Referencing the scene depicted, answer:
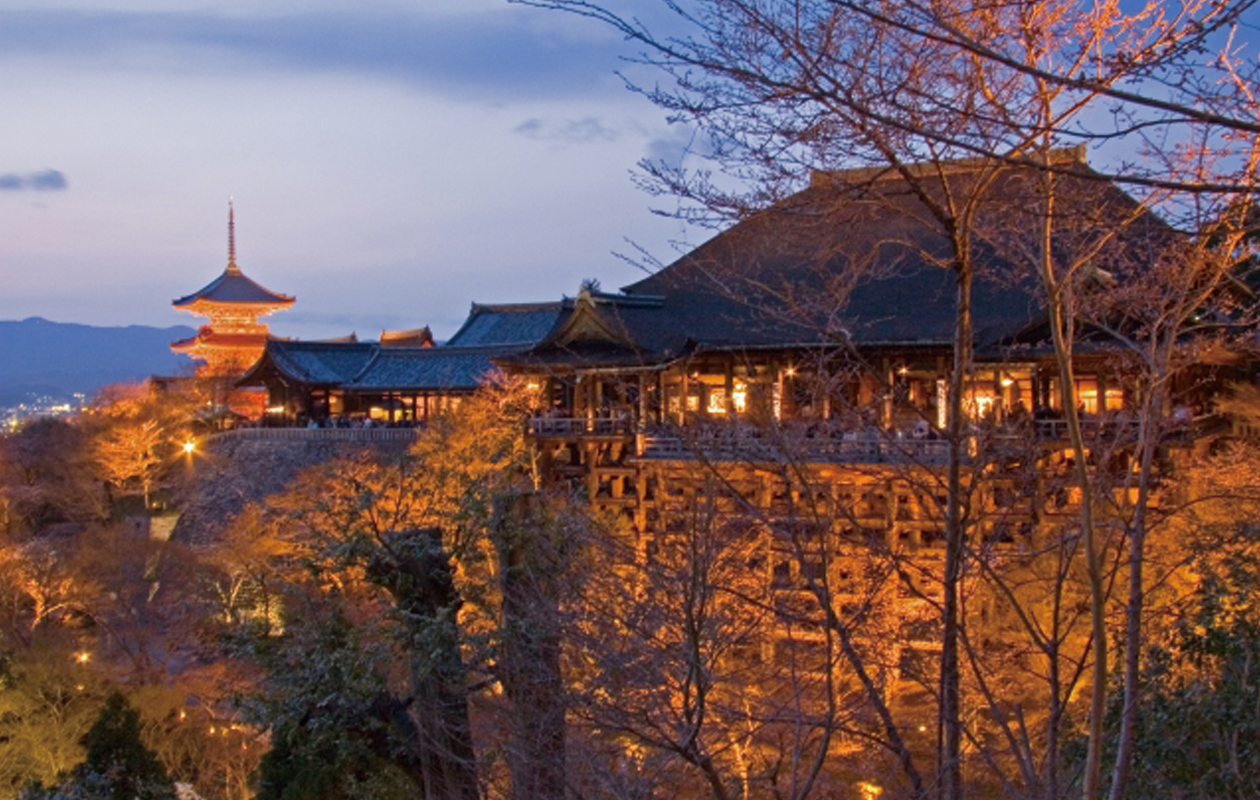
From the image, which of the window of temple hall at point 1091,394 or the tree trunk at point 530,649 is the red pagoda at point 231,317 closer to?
the window of temple hall at point 1091,394

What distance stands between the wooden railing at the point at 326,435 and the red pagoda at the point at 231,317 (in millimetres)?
10771

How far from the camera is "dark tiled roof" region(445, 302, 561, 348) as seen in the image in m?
30.5

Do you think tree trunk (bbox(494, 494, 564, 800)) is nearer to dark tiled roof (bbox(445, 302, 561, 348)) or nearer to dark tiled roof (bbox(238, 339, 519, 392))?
dark tiled roof (bbox(238, 339, 519, 392))

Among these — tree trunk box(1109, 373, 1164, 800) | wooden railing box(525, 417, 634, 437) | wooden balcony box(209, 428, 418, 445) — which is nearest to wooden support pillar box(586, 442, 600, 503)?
wooden railing box(525, 417, 634, 437)

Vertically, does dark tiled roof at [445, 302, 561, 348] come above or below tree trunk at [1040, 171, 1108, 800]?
above

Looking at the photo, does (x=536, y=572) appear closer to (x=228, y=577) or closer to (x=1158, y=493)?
(x=1158, y=493)

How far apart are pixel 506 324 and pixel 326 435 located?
20.0ft

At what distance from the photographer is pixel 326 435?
28.2 metres

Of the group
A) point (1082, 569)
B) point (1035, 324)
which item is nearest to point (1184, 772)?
point (1082, 569)

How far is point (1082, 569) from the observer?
9.98 metres

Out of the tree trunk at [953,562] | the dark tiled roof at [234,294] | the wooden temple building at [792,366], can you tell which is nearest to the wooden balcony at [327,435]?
the wooden temple building at [792,366]

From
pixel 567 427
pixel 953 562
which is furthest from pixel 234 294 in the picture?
pixel 953 562

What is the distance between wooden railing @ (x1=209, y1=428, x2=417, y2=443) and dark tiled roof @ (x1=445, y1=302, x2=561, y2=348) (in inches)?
156

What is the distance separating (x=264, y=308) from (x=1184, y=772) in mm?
40245
